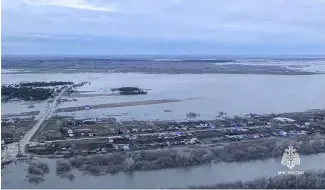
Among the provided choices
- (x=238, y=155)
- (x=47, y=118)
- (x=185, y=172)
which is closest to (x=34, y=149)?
(x=47, y=118)

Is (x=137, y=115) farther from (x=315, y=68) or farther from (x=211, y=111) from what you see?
(x=315, y=68)

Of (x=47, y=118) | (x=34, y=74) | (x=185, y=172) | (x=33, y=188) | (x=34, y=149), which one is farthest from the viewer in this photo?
(x=34, y=74)

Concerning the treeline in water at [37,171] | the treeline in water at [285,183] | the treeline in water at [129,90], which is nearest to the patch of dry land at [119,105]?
the treeline in water at [129,90]

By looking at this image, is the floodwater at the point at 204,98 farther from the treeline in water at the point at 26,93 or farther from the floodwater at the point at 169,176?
the floodwater at the point at 169,176

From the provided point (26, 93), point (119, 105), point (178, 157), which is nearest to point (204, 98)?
point (119, 105)

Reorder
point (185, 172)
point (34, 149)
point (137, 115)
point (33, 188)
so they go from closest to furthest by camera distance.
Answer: point (33, 188), point (185, 172), point (34, 149), point (137, 115)

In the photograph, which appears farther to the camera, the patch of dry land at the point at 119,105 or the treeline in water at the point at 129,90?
the treeline in water at the point at 129,90
